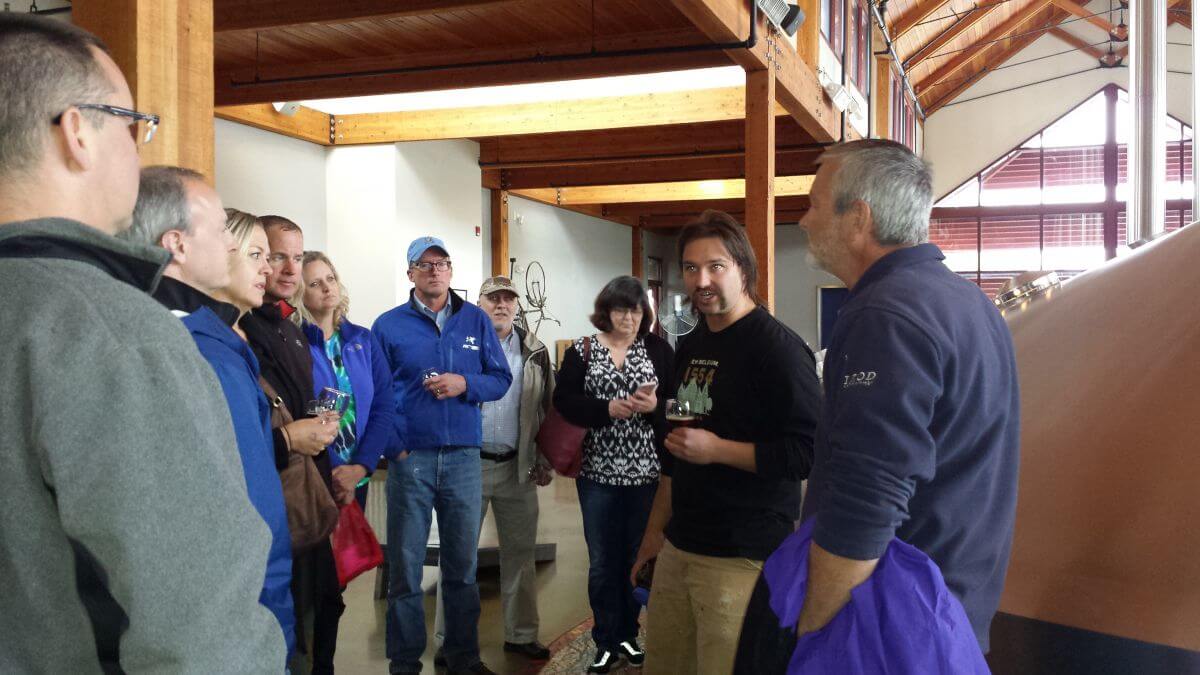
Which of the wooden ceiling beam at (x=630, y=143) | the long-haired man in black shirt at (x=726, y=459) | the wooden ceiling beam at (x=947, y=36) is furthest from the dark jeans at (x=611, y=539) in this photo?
the wooden ceiling beam at (x=947, y=36)

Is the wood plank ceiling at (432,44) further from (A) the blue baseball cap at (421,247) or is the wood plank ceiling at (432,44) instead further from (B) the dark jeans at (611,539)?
(B) the dark jeans at (611,539)

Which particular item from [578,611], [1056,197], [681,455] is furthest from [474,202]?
[1056,197]

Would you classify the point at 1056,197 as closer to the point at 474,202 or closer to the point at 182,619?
the point at 474,202

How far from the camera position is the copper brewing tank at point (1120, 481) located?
59.3 inches

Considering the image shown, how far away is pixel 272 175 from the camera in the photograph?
8039 mm

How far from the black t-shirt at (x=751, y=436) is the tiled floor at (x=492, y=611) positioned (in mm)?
1914

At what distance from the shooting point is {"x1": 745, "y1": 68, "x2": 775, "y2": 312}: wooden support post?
5852 millimetres

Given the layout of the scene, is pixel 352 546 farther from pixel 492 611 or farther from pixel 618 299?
pixel 492 611

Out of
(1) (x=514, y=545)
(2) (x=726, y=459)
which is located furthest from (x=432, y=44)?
(2) (x=726, y=459)

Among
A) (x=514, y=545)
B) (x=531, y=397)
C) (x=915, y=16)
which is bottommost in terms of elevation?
(x=514, y=545)

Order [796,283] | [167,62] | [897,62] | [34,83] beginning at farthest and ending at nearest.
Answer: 1. [796,283]
2. [897,62]
3. [167,62]
4. [34,83]

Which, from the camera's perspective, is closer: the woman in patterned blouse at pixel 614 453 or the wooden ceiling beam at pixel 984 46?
the woman in patterned blouse at pixel 614 453

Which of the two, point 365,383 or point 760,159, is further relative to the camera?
point 760,159

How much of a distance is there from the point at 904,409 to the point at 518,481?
2.97 m
